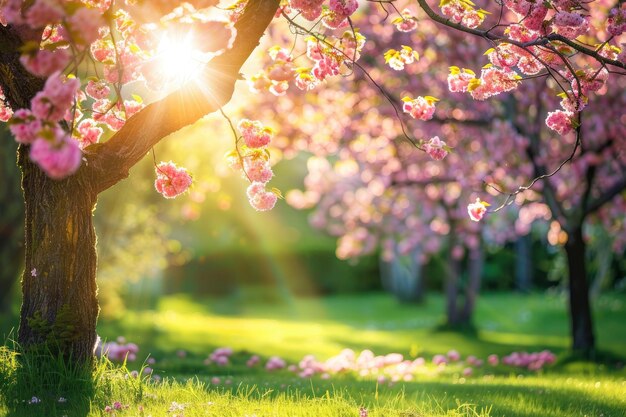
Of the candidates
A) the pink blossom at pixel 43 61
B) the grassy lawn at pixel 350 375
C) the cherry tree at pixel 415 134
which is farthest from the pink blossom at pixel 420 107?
the cherry tree at pixel 415 134

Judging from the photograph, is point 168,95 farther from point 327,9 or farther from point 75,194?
point 327,9

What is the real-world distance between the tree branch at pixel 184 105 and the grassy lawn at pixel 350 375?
167cm

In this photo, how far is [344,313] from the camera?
2761 cm

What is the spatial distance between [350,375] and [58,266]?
14.3 ft

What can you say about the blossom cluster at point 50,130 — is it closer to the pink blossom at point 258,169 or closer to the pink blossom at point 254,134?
the pink blossom at point 254,134

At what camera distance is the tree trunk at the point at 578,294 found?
1203cm

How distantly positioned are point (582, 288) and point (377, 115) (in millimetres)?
5110

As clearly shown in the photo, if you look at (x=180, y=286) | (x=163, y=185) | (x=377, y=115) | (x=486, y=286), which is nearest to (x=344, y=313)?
(x=180, y=286)

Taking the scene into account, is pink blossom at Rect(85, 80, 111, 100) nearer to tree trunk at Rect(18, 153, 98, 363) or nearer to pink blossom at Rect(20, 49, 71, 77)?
tree trunk at Rect(18, 153, 98, 363)

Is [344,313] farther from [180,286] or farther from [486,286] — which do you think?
[486,286]

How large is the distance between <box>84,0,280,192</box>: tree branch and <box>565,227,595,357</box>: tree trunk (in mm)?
8016

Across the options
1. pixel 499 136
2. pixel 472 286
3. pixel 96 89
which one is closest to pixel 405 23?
pixel 96 89

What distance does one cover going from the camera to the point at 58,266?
568cm

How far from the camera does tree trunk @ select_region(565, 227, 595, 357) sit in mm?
12031
